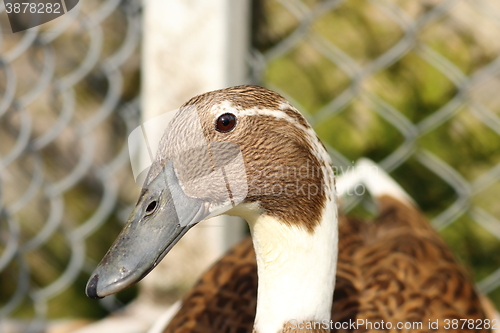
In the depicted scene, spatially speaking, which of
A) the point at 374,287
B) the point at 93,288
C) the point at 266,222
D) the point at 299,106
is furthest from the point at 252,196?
the point at 299,106

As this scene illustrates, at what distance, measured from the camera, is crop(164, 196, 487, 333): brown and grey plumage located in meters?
0.80

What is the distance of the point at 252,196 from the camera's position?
59 cm

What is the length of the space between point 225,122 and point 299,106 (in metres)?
0.75

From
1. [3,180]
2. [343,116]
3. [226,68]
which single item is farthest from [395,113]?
[3,180]

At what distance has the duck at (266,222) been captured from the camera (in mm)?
551

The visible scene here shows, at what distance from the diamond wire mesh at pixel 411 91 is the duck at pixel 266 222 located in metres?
0.49

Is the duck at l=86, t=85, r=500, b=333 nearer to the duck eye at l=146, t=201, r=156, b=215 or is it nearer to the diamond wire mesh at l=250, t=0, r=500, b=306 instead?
the duck eye at l=146, t=201, r=156, b=215

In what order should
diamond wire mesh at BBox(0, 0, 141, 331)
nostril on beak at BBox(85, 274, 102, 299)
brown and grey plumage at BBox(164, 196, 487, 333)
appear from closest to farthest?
nostril on beak at BBox(85, 274, 102, 299)
brown and grey plumage at BBox(164, 196, 487, 333)
diamond wire mesh at BBox(0, 0, 141, 331)

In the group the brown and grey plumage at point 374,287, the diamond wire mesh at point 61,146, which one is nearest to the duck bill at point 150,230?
the brown and grey plumage at point 374,287

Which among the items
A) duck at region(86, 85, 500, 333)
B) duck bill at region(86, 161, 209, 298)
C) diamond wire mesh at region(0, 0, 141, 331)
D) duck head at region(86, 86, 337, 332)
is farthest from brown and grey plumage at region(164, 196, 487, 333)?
diamond wire mesh at region(0, 0, 141, 331)

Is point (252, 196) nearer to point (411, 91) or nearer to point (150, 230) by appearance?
point (150, 230)

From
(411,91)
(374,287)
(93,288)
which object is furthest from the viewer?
(411,91)

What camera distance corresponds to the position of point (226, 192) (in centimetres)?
57

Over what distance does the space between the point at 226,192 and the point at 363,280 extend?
37 centimetres
